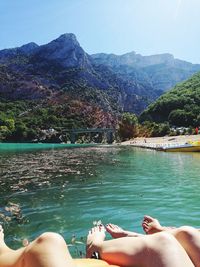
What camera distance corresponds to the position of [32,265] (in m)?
2.95

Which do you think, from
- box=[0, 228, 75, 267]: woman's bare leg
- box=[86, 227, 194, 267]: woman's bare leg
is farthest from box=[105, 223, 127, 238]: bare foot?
box=[0, 228, 75, 267]: woman's bare leg

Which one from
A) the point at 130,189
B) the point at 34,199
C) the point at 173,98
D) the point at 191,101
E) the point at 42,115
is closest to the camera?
the point at 34,199

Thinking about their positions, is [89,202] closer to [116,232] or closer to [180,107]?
[116,232]

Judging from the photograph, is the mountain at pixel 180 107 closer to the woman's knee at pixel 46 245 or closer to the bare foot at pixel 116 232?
the bare foot at pixel 116 232

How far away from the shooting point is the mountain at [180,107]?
128 meters

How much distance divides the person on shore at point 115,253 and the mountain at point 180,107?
119943 mm

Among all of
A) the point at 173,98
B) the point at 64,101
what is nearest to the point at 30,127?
the point at 64,101

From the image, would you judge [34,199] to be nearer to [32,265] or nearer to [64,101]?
[32,265]

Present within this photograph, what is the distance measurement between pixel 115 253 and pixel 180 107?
141040 mm

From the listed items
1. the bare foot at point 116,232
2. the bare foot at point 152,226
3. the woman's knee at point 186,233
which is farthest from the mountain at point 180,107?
the woman's knee at point 186,233

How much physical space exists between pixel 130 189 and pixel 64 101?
167732mm

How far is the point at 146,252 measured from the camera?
11.3 feet

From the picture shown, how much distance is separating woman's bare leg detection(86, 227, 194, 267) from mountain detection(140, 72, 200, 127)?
120m

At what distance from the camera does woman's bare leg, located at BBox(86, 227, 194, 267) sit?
10.5 ft
